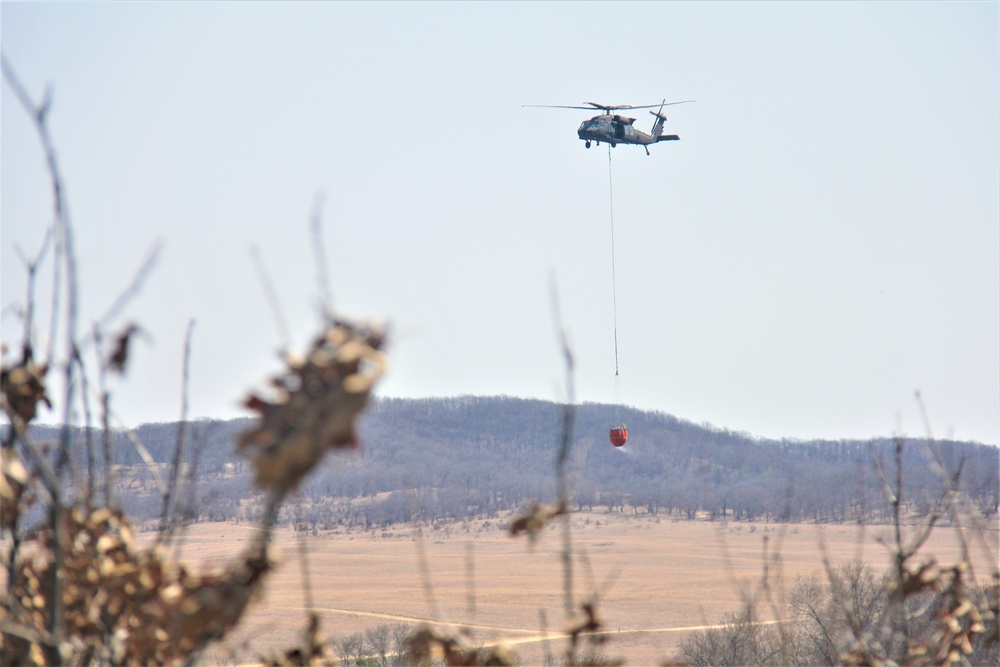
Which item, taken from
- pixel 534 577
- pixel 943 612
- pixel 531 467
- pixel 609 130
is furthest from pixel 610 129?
pixel 531 467

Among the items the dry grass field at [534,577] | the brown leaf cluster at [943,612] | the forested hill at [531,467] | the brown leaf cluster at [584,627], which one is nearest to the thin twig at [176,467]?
the brown leaf cluster at [584,627]

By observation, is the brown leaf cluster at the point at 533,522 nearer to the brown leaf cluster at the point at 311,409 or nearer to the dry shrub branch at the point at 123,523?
the dry shrub branch at the point at 123,523

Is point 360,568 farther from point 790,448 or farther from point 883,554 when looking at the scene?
point 790,448

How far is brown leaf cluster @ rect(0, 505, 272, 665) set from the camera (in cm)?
265

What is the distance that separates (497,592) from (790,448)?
130702 millimetres

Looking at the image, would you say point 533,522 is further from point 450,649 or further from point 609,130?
point 609,130

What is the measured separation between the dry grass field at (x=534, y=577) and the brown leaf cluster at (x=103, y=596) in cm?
2066

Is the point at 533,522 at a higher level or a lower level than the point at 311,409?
lower

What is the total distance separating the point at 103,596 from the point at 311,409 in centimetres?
153

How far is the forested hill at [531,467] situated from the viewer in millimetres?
119500

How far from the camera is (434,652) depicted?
321 cm

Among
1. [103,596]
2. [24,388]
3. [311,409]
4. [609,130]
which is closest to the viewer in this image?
[311,409]

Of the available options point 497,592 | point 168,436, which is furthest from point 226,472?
point 497,592

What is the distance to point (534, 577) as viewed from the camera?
72312 millimetres
